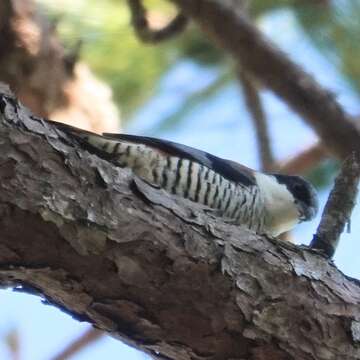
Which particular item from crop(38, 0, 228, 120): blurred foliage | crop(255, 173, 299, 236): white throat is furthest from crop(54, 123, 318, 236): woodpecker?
crop(38, 0, 228, 120): blurred foliage

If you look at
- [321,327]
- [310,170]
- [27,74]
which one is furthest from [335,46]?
[321,327]

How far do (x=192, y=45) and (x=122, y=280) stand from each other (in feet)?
8.58

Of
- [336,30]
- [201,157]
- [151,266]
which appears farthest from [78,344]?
[151,266]

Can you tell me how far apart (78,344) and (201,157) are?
137cm

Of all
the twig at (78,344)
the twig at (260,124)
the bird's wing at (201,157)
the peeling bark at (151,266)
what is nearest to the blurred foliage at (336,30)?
the twig at (260,124)

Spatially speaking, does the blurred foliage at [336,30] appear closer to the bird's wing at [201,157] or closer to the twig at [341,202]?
the bird's wing at [201,157]

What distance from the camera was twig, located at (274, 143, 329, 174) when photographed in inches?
142

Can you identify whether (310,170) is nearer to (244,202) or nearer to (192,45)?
(192,45)

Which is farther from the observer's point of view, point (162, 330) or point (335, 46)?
point (335, 46)

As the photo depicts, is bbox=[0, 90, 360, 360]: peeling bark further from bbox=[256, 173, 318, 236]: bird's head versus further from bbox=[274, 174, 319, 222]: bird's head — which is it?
bbox=[274, 174, 319, 222]: bird's head

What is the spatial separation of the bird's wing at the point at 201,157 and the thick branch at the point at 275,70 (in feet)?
1.55

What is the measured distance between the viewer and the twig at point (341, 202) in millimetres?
2061

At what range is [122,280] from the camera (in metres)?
1.68

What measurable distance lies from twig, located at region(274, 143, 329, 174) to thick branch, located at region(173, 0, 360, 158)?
1.46ft
